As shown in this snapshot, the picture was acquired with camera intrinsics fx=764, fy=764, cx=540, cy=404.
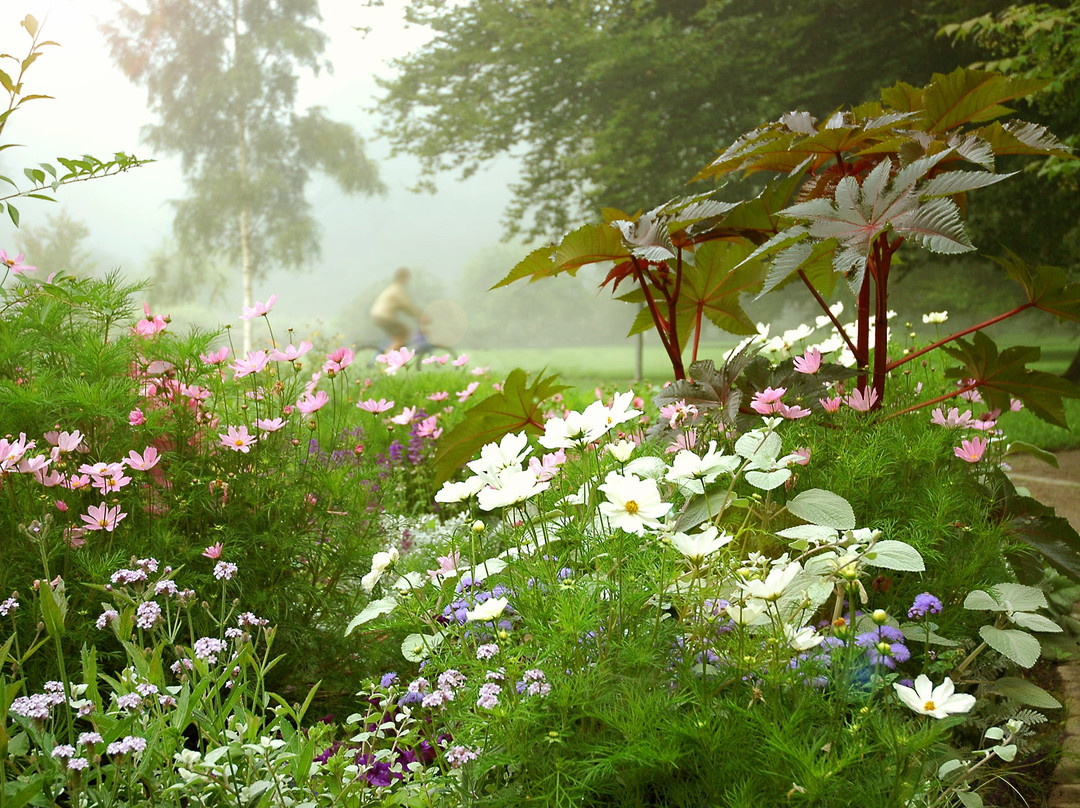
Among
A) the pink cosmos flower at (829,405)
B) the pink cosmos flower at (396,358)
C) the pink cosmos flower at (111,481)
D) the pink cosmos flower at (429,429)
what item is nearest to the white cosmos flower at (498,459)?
the pink cosmos flower at (111,481)

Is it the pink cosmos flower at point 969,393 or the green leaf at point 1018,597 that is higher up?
the pink cosmos flower at point 969,393

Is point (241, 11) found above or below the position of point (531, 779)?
above

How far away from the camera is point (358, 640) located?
183 centimetres

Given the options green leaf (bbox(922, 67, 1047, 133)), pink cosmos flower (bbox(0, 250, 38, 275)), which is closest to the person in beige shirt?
pink cosmos flower (bbox(0, 250, 38, 275))

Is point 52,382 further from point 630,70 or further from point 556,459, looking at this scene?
point 630,70

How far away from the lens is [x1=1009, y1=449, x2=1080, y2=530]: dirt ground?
125 inches

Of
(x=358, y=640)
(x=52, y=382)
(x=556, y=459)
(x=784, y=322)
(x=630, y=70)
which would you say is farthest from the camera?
(x=784, y=322)

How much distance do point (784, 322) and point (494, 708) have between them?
24.8m

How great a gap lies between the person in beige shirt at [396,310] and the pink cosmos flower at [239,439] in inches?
363

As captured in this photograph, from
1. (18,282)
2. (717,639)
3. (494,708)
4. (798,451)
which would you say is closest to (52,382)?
(18,282)

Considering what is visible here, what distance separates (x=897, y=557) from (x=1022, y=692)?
474mm

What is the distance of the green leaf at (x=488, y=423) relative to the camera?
188cm

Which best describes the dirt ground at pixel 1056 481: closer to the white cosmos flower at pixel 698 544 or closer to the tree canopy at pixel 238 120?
the white cosmos flower at pixel 698 544

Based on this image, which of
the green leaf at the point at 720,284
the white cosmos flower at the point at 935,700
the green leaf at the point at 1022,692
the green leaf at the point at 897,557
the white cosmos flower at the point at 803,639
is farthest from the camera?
the green leaf at the point at 720,284
